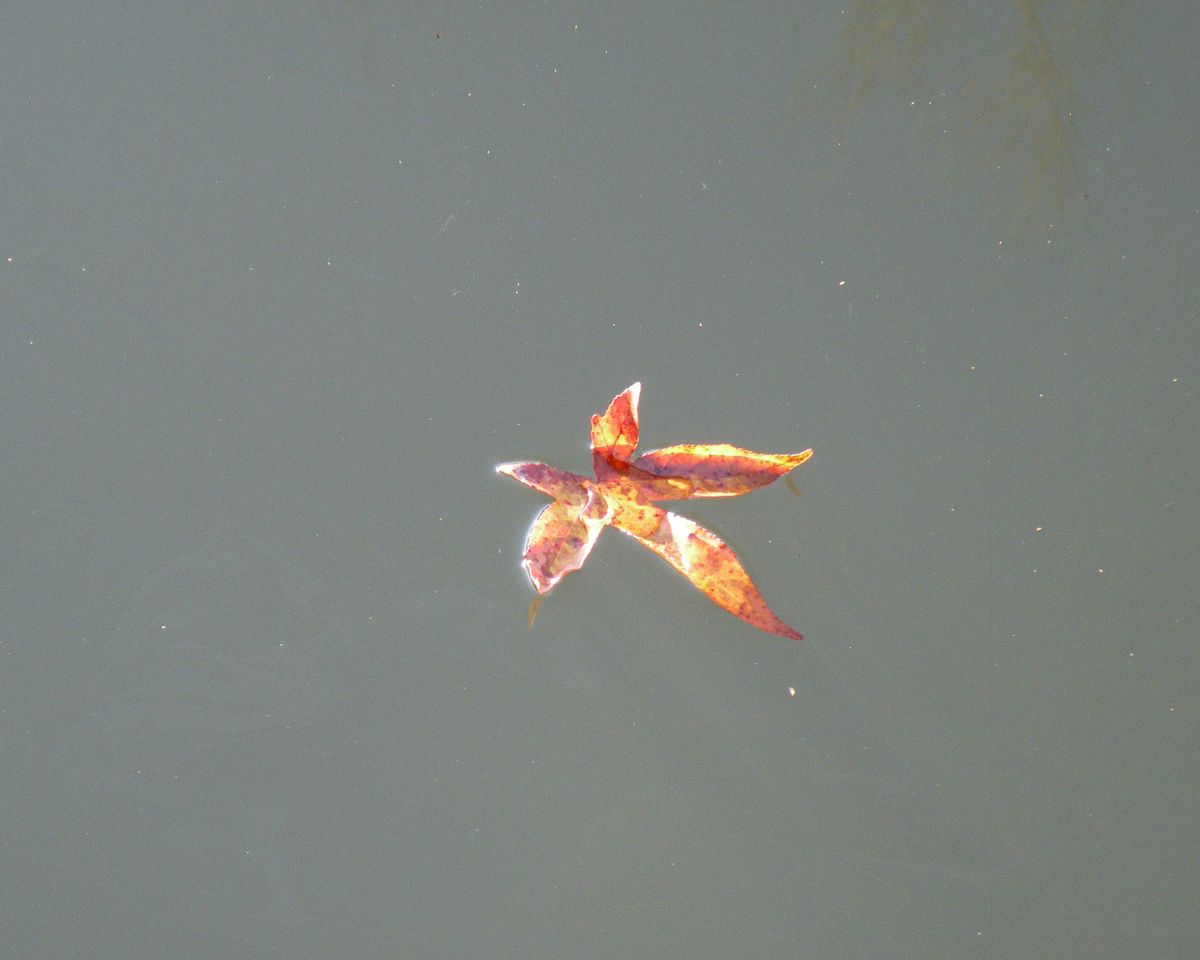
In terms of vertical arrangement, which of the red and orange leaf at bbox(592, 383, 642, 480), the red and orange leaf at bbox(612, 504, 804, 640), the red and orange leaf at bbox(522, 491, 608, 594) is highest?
the red and orange leaf at bbox(592, 383, 642, 480)

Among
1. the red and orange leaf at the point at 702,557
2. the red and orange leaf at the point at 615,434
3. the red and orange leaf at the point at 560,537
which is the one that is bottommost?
the red and orange leaf at the point at 702,557

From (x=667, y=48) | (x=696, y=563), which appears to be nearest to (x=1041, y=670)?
(x=696, y=563)

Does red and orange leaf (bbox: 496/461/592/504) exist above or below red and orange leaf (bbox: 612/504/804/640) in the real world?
above

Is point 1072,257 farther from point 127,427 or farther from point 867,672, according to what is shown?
point 127,427

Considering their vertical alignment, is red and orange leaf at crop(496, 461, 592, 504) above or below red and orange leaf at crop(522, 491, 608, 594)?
above

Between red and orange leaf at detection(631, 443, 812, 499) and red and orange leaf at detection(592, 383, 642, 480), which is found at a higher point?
red and orange leaf at detection(592, 383, 642, 480)

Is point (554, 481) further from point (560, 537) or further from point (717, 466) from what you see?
point (717, 466)

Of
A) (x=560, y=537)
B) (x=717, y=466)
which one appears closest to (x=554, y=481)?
(x=560, y=537)
